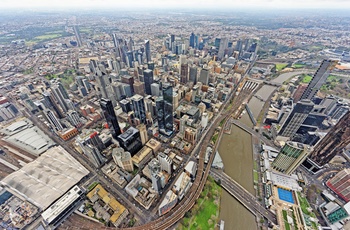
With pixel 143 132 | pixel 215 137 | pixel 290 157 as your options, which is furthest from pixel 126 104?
pixel 290 157

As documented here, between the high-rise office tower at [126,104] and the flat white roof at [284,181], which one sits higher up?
the high-rise office tower at [126,104]

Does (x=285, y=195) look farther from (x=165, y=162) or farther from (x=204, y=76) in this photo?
(x=204, y=76)

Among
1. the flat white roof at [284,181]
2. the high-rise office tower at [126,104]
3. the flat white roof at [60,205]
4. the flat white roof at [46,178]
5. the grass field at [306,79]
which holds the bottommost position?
the flat white roof at [46,178]

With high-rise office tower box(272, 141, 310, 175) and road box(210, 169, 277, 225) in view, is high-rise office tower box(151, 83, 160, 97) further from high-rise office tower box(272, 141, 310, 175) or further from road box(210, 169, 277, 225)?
high-rise office tower box(272, 141, 310, 175)

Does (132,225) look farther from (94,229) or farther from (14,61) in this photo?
(14,61)

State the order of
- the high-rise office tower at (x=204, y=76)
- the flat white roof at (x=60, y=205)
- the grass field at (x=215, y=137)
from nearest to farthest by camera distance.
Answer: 1. the flat white roof at (x=60, y=205)
2. the grass field at (x=215, y=137)
3. the high-rise office tower at (x=204, y=76)

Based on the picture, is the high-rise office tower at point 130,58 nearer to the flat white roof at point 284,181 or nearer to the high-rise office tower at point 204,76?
the high-rise office tower at point 204,76

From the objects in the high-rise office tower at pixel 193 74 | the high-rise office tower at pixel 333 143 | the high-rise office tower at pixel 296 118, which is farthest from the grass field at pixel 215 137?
the high-rise office tower at pixel 193 74

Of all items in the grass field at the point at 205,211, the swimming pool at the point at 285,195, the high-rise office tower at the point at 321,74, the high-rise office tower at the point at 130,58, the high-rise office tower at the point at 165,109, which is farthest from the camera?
the high-rise office tower at the point at 130,58
